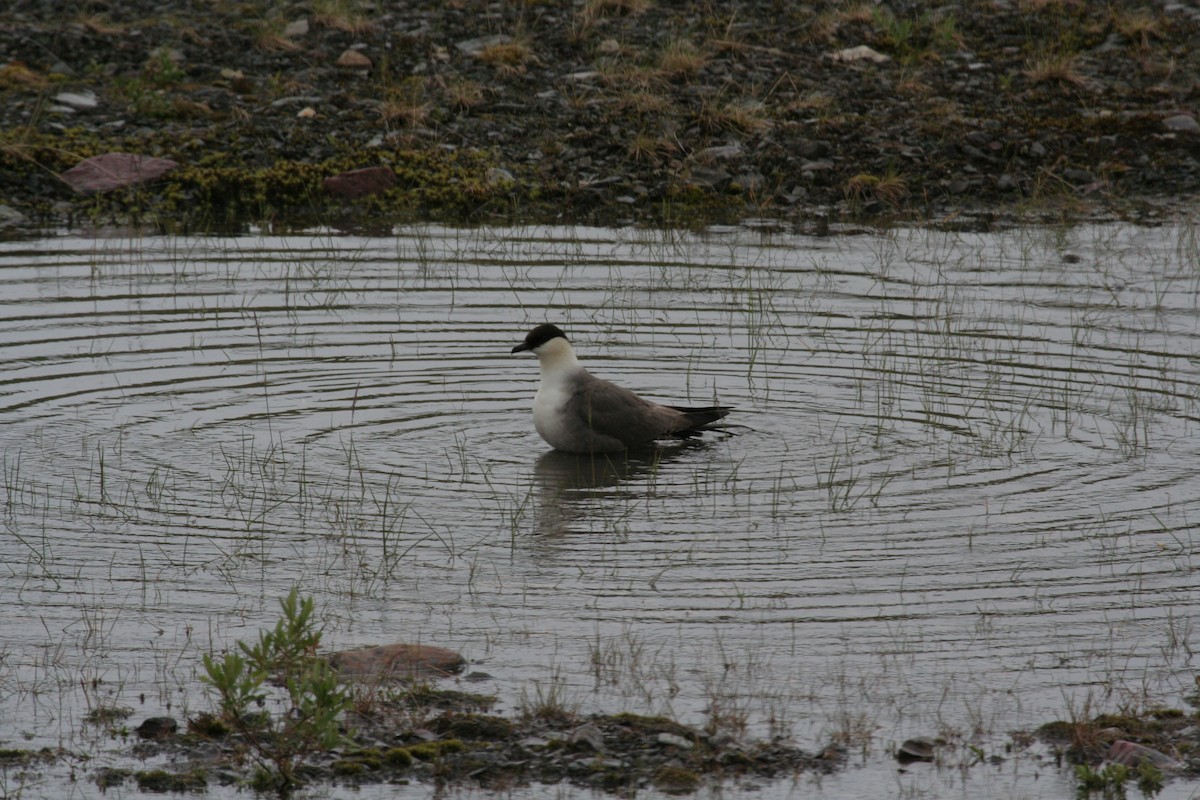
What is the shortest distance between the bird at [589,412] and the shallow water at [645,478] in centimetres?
23

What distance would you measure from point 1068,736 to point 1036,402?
5.36 metres

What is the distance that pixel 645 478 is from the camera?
33.5 feet

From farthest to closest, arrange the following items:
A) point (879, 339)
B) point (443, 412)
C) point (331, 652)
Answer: point (879, 339)
point (443, 412)
point (331, 652)

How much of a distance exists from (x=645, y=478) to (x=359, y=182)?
9115mm

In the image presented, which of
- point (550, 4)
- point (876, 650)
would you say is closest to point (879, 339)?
point (876, 650)

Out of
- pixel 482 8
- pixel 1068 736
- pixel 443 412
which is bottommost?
pixel 1068 736

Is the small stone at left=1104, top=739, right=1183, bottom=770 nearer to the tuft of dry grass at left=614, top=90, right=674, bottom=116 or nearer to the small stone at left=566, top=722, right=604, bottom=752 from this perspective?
the small stone at left=566, top=722, right=604, bottom=752

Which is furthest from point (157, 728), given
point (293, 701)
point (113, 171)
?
point (113, 171)

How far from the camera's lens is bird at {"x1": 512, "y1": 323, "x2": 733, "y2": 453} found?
10617 millimetres

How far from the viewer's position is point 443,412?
11133 millimetres

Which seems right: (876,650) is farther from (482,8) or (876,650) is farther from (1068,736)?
(482,8)

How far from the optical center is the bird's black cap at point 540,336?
1078 cm

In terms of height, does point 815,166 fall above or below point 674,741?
above

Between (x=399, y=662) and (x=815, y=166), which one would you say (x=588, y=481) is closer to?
(x=399, y=662)
